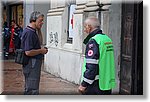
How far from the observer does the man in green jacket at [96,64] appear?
21.7 feet

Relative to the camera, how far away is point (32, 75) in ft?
24.9

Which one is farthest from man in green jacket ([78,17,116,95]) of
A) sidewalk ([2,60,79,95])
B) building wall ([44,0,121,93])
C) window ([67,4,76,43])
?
window ([67,4,76,43])

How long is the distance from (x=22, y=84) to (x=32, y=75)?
0.54 m

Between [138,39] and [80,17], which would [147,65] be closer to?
[138,39]

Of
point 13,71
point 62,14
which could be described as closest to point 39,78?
point 13,71

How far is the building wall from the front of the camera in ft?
27.7

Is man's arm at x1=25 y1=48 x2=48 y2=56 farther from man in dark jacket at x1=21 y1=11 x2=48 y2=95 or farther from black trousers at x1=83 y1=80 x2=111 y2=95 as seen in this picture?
black trousers at x1=83 y1=80 x2=111 y2=95

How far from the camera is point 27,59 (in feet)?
24.6

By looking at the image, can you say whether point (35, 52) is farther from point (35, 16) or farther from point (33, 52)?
point (35, 16)

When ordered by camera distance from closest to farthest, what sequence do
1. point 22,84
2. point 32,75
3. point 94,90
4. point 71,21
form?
point 94,90 → point 32,75 → point 22,84 → point 71,21

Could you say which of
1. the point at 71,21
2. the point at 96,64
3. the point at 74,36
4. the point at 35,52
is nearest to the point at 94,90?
the point at 96,64

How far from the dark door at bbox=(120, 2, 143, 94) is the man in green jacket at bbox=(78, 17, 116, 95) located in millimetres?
1043

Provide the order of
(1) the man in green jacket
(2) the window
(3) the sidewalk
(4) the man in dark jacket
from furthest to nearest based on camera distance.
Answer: (2) the window < (3) the sidewalk < (4) the man in dark jacket < (1) the man in green jacket

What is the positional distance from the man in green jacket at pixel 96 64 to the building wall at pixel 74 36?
0.99 metres
